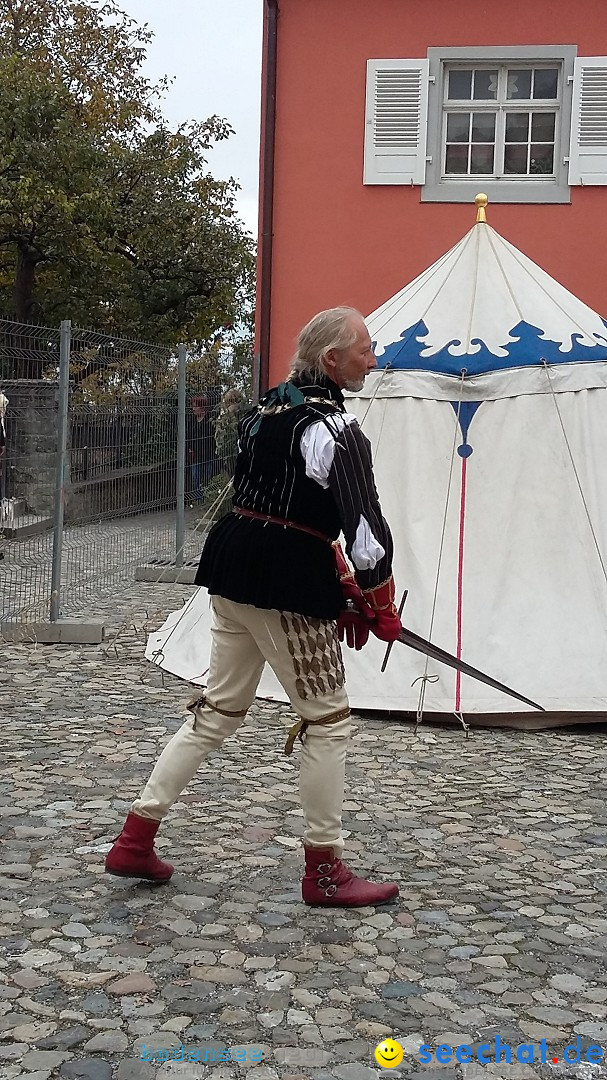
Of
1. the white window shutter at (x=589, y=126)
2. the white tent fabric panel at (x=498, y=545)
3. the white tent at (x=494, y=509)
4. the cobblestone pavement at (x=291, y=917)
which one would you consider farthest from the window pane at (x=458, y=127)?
the cobblestone pavement at (x=291, y=917)

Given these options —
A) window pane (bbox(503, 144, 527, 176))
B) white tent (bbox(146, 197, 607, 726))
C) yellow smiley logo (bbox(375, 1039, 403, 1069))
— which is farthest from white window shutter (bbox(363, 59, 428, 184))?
yellow smiley logo (bbox(375, 1039, 403, 1069))

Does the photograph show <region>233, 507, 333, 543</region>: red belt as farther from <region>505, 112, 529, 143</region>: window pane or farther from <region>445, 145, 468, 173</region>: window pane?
<region>505, 112, 529, 143</region>: window pane

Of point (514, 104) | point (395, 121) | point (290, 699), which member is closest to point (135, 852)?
point (290, 699)

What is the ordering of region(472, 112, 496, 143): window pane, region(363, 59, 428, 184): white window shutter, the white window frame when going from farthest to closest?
region(472, 112, 496, 143): window pane → region(363, 59, 428, 184): white window shutter → the white window frame

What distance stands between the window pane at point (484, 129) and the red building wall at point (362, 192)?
0.70 m

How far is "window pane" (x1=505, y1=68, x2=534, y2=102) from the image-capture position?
12523 mm

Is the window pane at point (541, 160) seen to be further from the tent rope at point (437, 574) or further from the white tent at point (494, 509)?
the tent rope at point (437, 574)

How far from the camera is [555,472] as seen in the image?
661cm

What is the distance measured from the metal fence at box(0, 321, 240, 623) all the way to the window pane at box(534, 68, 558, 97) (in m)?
4.54

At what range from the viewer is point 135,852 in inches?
153

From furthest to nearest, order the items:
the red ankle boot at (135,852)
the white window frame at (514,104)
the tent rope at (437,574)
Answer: the white window frame at (514,104)
the tent rope at (437,574)
the red ankle boot at (135,852)

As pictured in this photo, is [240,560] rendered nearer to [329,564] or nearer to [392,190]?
[329,564]

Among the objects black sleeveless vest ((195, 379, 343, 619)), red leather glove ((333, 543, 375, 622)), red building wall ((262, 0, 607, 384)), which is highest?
red building wall ((262, 0, 607, 384))

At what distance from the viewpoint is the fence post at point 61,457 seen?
8117mm
